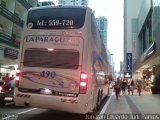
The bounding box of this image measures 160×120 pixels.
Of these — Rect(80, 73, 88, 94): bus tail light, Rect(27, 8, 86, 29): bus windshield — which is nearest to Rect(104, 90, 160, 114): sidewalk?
Rect(80, 73, 88, 94): bus tail light

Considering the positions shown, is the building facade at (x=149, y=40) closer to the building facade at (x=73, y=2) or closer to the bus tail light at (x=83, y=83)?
the building facade at (x=73, y=2)

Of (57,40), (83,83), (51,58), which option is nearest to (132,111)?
(83,83)

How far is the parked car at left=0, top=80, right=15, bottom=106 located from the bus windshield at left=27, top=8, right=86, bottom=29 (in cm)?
516

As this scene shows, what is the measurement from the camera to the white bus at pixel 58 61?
10656mm

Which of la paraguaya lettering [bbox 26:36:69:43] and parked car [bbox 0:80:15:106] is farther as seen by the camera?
parked car [bbox 0:80:15:106]

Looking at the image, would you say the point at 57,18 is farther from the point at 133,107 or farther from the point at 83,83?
the point at 133,107

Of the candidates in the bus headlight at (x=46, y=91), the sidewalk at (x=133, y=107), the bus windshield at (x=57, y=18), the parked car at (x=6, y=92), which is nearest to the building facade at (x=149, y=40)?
the sidewalk at (x=133, y=107)

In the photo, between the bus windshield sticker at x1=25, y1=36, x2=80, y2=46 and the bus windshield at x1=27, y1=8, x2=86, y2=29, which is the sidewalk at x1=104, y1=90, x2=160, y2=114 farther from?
the bus windshield at x1=27, y1=8, x2=86, y2=29

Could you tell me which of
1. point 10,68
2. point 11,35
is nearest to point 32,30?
point 11,35

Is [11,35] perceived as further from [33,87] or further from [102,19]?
[33,87]

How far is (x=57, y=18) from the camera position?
1152cm

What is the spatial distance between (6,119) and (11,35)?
981 inches

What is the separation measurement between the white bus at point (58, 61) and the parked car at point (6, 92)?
4601 millimetres

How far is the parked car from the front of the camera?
15.6m
